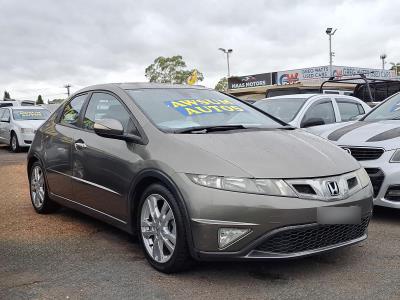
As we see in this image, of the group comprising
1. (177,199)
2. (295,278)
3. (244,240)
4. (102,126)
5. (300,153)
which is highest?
(102,126)

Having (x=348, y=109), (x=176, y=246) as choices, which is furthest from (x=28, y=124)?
(x=176, y=246)

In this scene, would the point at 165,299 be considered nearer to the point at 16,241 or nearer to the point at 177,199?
the point at 177,199

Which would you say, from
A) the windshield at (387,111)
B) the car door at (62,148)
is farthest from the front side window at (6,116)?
the windshield at (387,111)

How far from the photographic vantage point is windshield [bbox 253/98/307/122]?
8.15 m

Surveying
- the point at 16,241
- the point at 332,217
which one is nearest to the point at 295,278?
the point at 332,217

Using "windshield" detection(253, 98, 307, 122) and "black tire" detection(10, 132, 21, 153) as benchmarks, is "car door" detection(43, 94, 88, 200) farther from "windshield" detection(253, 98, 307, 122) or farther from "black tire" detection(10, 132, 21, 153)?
"black tire" detection(10, 132, 21, 153)

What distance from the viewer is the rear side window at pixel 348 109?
8727 millimetres

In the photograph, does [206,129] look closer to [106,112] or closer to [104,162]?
[104,162]

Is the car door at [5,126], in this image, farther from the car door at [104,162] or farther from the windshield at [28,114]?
the car door at [104,162]

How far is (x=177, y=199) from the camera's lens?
145 inches

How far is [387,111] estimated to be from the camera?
21.8 ft

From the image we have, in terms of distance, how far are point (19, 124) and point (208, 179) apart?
40.7 feet

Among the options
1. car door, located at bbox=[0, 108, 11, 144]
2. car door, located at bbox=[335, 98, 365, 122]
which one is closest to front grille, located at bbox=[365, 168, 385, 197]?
car door, located at bbox=[335, 98, 365, 122]

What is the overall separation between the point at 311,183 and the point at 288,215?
31 centimetres
